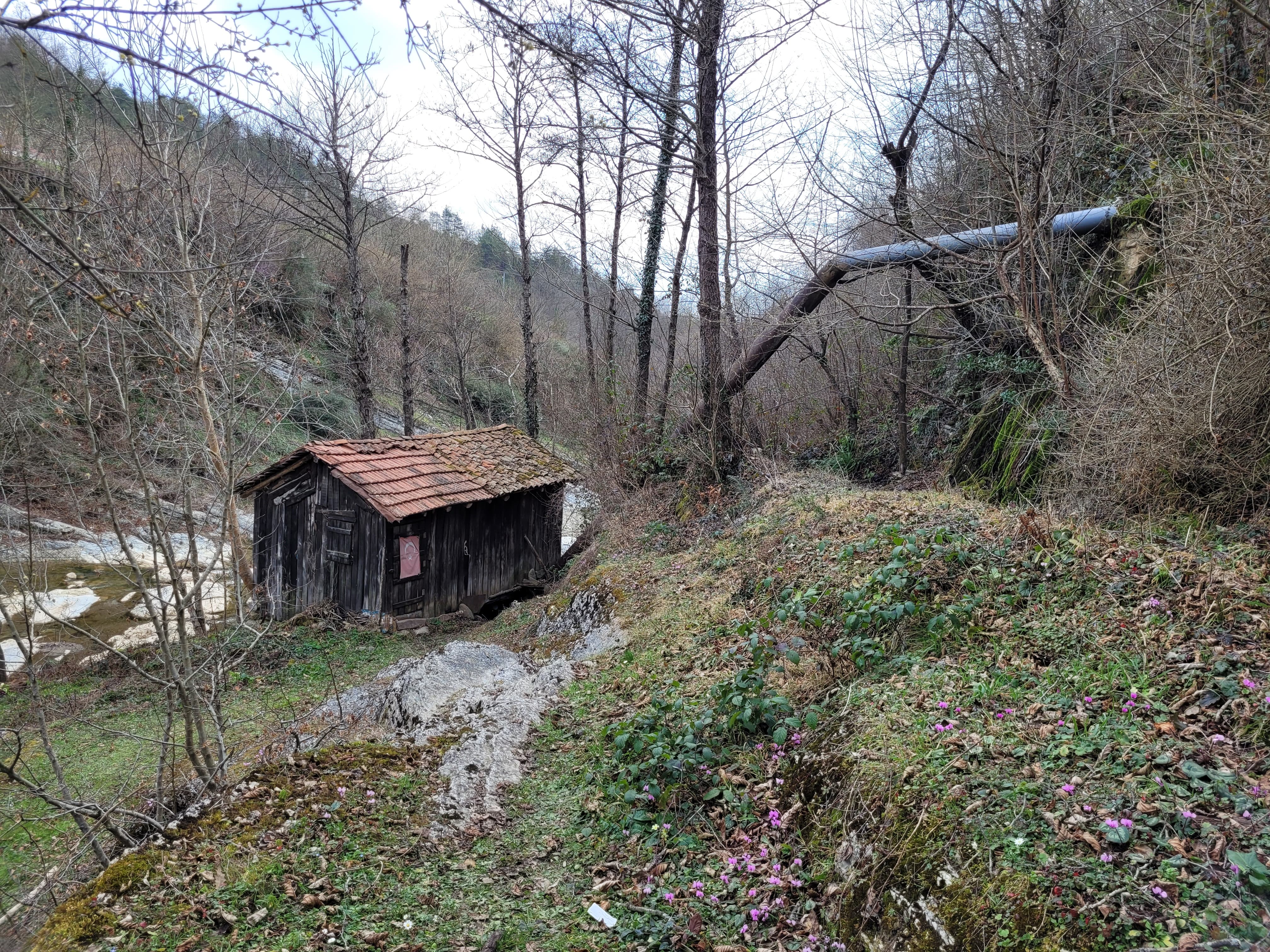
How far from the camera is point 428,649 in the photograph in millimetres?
12367

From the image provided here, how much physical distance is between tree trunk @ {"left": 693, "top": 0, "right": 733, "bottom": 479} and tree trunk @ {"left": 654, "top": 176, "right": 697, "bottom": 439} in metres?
1.85

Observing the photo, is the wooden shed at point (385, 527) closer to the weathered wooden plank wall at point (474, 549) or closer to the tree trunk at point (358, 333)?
the weathered wooden plank wall at point (474, 549)

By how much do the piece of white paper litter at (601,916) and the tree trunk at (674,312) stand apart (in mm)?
10459

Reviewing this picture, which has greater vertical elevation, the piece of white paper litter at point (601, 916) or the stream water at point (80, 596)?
the piece of white paper litter at point (601, 916)

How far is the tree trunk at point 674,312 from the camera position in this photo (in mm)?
13531

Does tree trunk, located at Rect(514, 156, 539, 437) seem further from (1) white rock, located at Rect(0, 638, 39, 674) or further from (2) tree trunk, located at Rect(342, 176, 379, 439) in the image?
(1) white rock, located at Rect(0, 638, 39, 674)

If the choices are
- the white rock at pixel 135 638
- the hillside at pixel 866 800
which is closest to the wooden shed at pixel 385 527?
the white rock at pixel 135 638

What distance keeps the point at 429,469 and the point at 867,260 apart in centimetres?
958

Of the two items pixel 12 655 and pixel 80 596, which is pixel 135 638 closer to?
pixel 12 655

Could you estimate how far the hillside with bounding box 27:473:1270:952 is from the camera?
2.61 metres

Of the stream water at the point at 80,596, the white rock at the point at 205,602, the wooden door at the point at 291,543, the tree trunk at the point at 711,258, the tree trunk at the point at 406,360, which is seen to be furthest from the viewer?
the tree trunk at the point at 406,360

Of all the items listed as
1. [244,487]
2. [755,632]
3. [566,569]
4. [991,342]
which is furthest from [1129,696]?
[244,487]

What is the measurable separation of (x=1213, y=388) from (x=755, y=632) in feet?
11.6

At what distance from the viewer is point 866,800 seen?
10.9 ft
